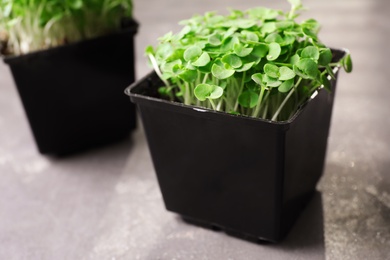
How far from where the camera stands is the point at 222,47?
787mm

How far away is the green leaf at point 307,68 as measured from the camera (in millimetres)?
713

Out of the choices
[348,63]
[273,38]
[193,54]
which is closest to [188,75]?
[193,54]

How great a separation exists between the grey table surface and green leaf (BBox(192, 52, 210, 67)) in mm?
331

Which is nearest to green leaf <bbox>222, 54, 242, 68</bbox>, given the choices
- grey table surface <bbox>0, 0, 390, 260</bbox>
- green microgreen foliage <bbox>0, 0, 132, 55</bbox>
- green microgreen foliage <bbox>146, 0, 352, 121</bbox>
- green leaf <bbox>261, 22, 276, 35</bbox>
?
green microgreen foliage <bbox>146, 0, 352, 121</bbox>

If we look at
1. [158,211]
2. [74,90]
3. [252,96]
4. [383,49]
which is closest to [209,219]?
[158,211]

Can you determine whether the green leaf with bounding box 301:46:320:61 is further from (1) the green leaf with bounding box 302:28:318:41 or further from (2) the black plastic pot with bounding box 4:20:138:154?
(2) the black plastic pot with bounding box 4:20:138:154

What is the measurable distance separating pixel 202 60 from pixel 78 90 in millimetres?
448

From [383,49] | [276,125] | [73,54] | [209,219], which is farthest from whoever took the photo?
[383,49]

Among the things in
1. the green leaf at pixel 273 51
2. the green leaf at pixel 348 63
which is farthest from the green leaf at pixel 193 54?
the green leaf at pixel 348 63

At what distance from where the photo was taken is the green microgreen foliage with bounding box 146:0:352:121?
0.73m

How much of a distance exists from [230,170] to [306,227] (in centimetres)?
20

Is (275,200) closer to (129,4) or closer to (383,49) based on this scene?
(129,4)

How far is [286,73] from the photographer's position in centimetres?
72

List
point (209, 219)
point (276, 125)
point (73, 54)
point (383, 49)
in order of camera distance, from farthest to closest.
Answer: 1. point (383, 49)
2. point (73, 54)
3. point (209, 219)
4. point (276, 125)
